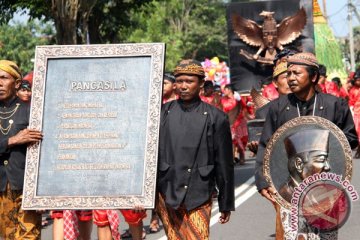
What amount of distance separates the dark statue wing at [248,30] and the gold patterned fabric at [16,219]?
15.4 meters

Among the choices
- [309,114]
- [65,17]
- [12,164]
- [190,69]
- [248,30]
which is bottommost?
[12,164]

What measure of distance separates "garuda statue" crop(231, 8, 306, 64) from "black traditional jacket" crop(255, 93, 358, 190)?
15.0 m

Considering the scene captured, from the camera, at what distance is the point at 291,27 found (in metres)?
22.8

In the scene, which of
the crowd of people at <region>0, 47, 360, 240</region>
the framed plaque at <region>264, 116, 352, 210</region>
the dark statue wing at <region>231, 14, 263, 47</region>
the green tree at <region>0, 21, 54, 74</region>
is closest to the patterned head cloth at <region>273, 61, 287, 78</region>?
the crowd of people at <region>0, 47, 360, 240</region>

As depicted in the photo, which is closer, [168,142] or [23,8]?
[168,142]

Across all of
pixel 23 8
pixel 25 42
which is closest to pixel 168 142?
pixel 23 8

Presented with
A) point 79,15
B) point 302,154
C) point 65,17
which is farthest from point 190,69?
point 79,15

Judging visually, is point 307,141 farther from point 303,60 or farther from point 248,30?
point 248,30

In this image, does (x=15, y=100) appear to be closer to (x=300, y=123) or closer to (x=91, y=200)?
(x=91, y=200)

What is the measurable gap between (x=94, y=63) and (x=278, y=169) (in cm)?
152

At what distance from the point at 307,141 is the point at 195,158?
2.63 ft

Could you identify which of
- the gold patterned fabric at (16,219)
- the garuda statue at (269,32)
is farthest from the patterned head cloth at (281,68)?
the garuda statue at (269,32)

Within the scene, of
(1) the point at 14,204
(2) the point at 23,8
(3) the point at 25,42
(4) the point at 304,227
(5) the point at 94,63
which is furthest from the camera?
(3) the point at 25,42

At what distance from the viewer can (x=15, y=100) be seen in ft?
27.2
